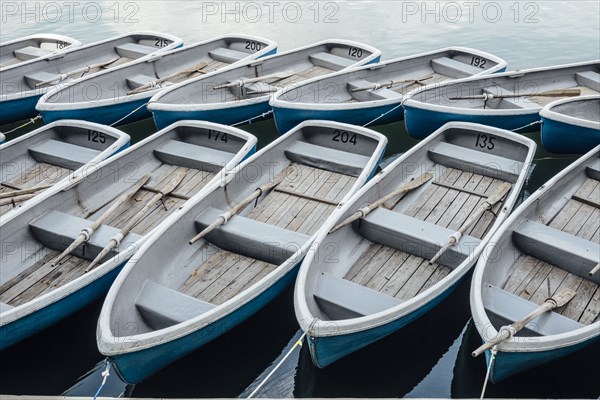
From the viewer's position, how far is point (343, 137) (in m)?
9.41

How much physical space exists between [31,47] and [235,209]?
8.89 m

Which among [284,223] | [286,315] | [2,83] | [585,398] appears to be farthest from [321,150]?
Answer: [2,83]

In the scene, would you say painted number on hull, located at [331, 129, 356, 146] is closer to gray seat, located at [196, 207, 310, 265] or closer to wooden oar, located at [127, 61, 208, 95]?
gray seat, located at [196, 207, 310, 265]

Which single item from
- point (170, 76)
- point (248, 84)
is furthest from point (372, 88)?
point (170, 76)

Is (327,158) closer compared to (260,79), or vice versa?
(327,158)

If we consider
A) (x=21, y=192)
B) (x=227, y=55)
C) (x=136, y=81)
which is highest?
(x=227, y=55)

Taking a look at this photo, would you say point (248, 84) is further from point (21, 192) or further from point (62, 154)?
point (21, 192)

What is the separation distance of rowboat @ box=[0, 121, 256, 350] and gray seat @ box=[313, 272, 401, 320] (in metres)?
1.94

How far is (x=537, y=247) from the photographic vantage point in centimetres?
698

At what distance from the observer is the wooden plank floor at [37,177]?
8.86 metres

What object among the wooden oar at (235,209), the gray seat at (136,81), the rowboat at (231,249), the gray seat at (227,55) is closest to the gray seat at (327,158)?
the rowboat at (231,249)

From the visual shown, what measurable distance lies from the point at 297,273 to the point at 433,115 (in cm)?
407

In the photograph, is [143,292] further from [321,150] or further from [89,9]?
[89,9]

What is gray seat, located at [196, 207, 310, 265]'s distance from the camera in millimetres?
7066
